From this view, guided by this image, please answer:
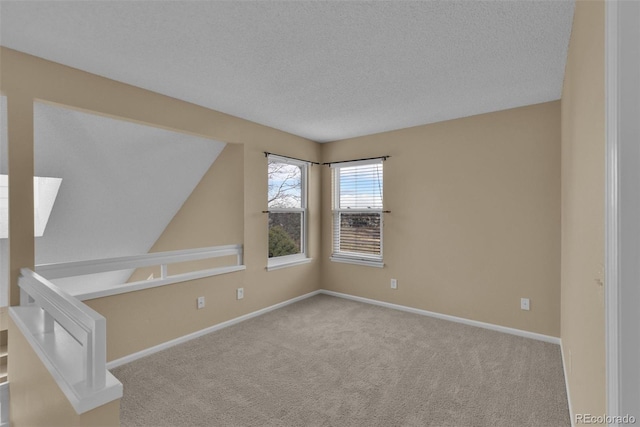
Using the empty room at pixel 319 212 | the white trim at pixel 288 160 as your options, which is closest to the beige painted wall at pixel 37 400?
the empty room at pixel 319 212

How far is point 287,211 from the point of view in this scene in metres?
4.58

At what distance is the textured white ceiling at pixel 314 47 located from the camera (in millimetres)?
1774

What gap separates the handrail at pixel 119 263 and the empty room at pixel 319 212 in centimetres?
2

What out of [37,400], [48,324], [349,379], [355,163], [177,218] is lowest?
[349,379]

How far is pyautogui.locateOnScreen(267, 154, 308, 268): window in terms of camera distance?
174 inches

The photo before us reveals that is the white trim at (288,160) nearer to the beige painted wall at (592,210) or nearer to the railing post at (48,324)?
the railing post at (48,324)

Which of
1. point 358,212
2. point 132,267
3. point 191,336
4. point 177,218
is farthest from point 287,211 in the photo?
point 132,267

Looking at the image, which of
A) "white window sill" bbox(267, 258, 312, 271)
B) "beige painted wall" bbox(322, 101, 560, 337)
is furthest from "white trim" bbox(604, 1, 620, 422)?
"white window sill" bbox(267, 258, 312, 271)

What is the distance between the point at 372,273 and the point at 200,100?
10.2 feet

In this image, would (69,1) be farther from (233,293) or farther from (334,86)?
(233,293)

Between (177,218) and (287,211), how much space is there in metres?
1.65

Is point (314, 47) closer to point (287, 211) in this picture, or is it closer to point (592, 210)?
point (592, 210)

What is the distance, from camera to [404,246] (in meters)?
4.23

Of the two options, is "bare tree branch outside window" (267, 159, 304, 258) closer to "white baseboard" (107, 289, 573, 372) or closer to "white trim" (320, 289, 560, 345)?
"white baseboard" (107, 289, 573, 372)
